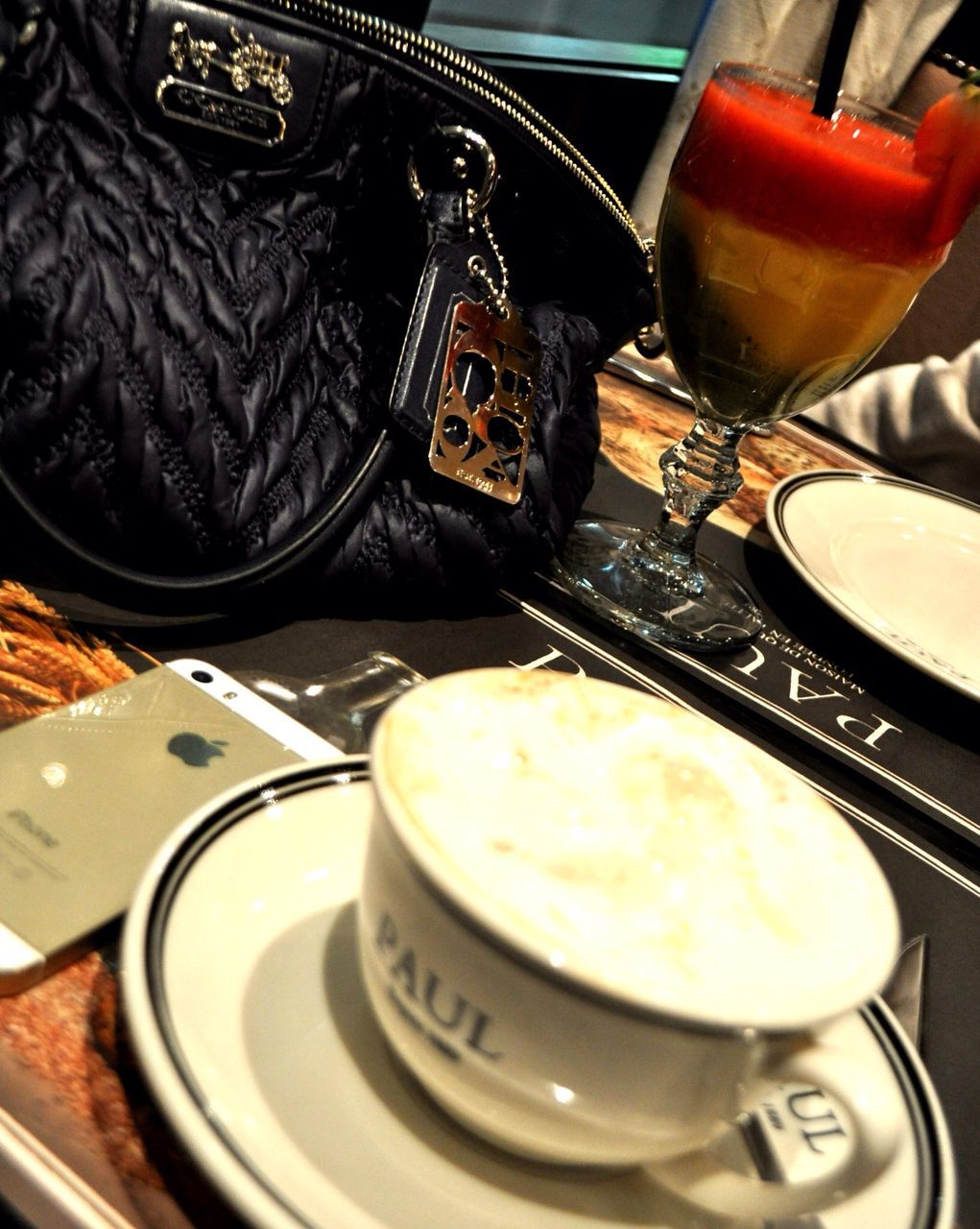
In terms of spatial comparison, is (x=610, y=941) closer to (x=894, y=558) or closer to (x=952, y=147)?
(x=952, y=147)

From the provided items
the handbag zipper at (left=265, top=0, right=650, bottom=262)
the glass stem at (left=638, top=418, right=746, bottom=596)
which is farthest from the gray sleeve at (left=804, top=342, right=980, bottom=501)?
the handbag zipper at (left=265, top=0, right=650, bottom=262)

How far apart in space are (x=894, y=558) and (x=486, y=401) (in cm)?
32

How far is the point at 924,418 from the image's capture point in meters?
1.06

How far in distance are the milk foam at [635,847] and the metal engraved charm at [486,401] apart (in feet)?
0.75

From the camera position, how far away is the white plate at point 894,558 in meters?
0.62

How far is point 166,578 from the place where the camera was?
0.43 m

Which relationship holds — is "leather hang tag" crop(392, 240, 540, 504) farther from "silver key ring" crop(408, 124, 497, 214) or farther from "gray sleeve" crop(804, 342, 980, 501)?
"gray sleeve" crop(804, 342, 980, 501)

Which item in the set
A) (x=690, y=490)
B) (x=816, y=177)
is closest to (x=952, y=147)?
(x=816, y=177)

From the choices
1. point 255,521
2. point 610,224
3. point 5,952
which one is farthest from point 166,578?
point 610,224

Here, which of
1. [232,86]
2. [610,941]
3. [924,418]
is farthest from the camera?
[924,418]

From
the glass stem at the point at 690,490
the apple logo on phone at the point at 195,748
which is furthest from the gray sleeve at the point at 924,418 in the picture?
the apple logo on phone at the point at 195,748

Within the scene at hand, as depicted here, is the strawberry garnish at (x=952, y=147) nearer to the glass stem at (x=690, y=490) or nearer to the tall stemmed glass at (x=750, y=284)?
the tall stemmed glass at (x=750, y=284)

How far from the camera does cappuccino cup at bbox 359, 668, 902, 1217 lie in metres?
0.21

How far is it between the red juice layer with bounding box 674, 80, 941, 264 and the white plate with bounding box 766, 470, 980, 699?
0.18 metres
